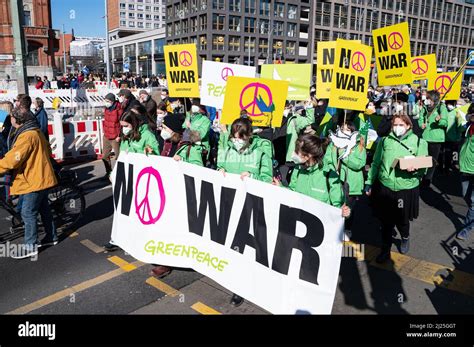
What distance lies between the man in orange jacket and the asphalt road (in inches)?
14.9

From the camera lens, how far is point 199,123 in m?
7.00

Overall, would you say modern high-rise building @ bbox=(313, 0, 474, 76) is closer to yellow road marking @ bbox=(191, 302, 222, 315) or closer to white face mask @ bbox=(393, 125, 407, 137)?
white face mask @ bbox=(393, 125, 407, 137)

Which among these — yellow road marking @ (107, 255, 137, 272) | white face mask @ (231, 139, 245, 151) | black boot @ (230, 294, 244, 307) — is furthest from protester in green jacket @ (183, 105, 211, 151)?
black boot @ (230, 294, 244, 307)

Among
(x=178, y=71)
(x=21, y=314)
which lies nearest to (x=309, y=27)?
(x=178, y=71)

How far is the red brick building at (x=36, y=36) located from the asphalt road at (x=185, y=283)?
44952 millimetres

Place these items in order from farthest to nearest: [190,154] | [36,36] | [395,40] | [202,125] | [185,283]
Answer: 1. [36,36]
2. [395,40]
3. [202,125]
4. [190,154]
5. [185,283]

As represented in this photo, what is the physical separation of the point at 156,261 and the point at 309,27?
3118 inches

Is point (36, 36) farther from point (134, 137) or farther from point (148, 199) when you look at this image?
point (148, 199)

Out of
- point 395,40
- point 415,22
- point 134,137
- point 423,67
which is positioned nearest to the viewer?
point 134,137

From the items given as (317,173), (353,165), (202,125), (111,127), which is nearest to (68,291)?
(317,173)

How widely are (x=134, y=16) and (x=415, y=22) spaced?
7677cm

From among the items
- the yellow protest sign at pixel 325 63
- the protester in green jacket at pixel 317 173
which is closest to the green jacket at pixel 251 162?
the protester in green jacket at pixel 317 173

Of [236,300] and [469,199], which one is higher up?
[469,199]

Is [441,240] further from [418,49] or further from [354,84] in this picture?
[418,49]
